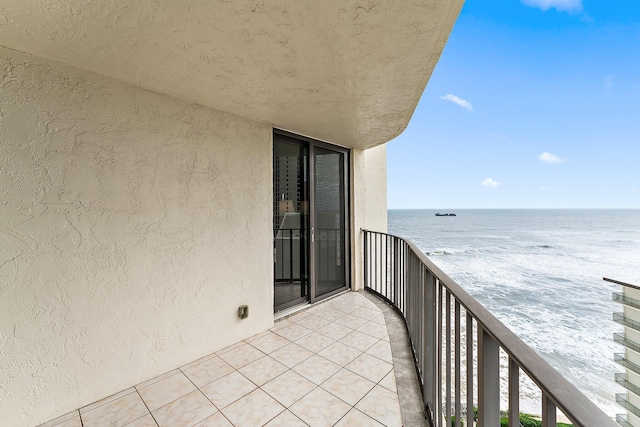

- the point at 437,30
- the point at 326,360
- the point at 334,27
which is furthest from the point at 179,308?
the point at 437,30

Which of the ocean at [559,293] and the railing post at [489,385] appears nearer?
the railing post at [489,385]

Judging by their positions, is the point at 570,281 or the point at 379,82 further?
the point at 570,281

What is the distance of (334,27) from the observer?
1320 mm

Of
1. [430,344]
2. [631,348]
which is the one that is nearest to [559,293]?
[631,348]

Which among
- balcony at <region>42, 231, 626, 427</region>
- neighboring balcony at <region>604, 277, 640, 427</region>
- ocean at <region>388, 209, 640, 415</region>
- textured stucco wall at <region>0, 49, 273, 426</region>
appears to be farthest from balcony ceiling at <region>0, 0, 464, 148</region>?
neighboring balcony at <region>604, 277, 640, 427</region>

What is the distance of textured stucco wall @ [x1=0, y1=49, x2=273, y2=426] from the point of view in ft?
4.98

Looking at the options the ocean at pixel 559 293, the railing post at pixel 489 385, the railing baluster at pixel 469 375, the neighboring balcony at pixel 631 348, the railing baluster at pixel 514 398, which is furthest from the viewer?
the ocean at pixel 559 293

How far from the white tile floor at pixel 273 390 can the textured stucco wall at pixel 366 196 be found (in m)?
1.56

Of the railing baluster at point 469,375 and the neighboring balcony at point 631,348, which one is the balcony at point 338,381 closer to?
the railing baluster at point 469,375

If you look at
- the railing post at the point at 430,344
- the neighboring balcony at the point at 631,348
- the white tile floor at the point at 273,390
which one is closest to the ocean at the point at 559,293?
the neighboring balcony at the point at 631,348

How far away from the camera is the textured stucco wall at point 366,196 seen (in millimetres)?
4035

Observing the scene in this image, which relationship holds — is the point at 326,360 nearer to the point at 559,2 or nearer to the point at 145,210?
the point at 145,210

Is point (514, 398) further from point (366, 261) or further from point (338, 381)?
point (366, 261)

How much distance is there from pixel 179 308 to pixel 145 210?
881 mm
